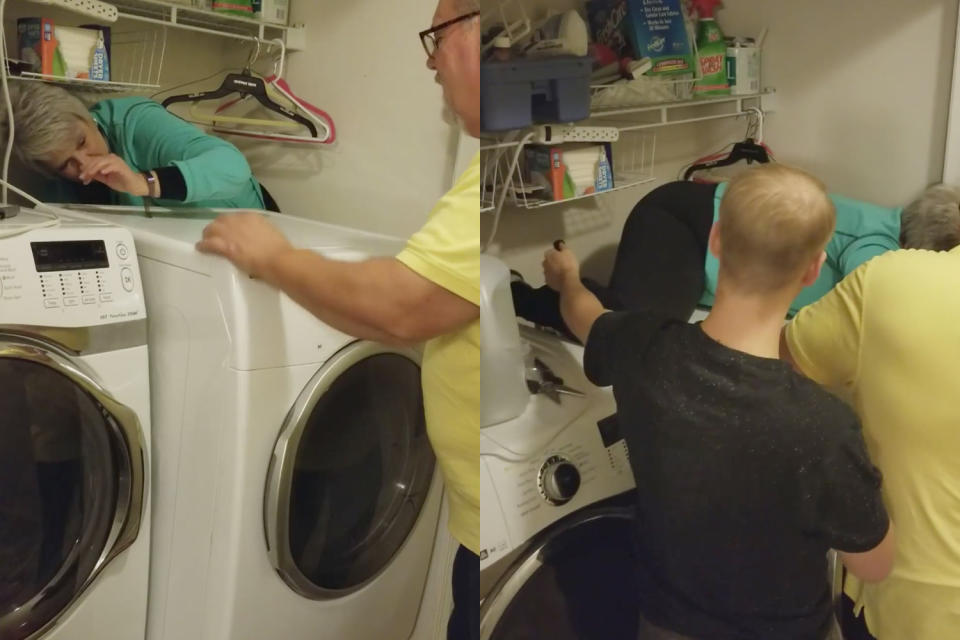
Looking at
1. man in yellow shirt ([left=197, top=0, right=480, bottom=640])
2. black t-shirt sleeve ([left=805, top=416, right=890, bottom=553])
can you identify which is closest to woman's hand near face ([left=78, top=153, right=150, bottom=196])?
man in yellow shirt ([left=197, top=0, right=480, bottom=640])

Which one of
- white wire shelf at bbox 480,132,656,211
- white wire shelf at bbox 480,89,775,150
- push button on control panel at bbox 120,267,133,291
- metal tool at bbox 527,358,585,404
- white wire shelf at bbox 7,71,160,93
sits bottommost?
metal tool at bbox 527,358,585,404

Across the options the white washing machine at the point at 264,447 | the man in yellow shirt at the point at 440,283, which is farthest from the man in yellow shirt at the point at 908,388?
the white washing machine at the point at 264,447

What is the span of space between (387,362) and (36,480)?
0.54 m

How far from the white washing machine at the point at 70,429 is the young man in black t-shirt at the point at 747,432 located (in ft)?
2.28

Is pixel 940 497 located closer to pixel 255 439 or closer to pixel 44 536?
pixel 255 439

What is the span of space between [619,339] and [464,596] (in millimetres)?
632

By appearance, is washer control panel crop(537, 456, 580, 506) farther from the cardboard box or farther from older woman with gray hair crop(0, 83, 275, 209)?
the cardboard box

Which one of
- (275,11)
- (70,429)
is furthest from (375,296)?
(275,11)

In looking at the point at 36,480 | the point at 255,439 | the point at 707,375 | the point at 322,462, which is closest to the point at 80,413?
the point at 36,480

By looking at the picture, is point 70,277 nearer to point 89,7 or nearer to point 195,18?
point 89,7

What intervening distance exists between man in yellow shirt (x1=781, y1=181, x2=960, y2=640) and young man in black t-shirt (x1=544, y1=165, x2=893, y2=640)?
38mm

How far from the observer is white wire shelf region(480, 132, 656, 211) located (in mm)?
708

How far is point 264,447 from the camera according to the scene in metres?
1.07

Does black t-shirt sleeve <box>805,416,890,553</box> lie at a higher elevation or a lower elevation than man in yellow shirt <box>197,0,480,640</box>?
lower
